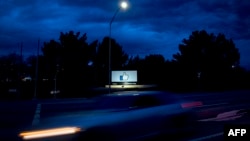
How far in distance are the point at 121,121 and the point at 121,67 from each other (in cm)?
7657

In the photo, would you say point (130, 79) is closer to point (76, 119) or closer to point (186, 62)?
point (186, 62)

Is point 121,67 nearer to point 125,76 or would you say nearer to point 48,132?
point 125,76

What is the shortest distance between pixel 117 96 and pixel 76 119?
1631 millimetres

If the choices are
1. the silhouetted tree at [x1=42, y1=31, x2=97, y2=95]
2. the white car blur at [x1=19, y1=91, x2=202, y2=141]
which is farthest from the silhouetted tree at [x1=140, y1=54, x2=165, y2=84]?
the white car blur at [x1=19, y1=91, x2=202, y2=141]

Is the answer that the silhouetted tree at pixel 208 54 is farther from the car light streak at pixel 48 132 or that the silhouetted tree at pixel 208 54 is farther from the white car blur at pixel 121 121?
the car light streak at pixel 48 132

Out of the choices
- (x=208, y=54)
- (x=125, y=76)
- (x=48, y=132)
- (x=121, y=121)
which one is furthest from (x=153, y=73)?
(x=48, y=132)

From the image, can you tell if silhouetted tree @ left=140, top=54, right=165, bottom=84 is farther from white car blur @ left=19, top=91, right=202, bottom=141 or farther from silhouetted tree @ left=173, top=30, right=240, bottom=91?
white car blur @ left=19, top=91, right=202, bottom=141

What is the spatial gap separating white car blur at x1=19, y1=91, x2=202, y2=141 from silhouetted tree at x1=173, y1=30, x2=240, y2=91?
6934cm

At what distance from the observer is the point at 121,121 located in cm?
939

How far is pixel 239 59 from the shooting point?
92.4m

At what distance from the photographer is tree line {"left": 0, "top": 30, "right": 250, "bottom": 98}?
60312 mm

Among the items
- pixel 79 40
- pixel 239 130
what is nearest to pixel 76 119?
pixel 239 130

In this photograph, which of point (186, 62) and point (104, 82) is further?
point (186, 62)

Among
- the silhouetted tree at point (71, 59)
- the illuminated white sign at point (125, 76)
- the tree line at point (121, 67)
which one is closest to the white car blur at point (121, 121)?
the tree line at point (121, 67)
